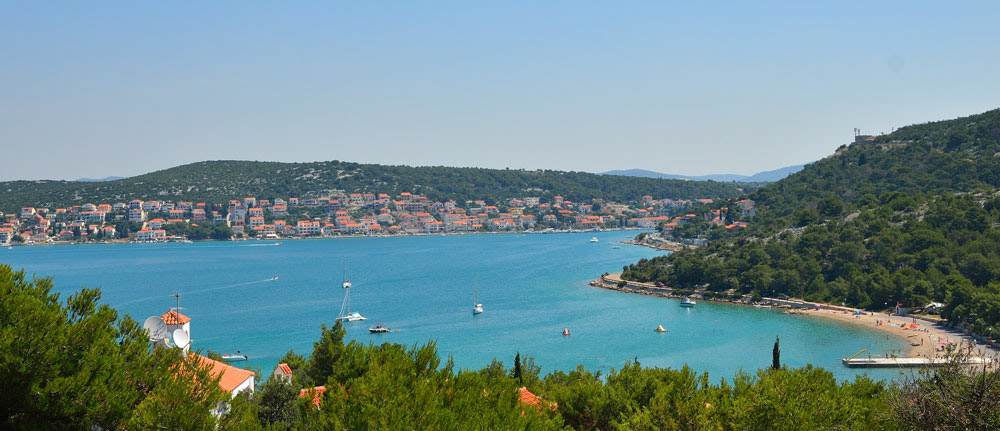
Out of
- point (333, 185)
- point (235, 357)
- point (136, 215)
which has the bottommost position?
point (235, 357)

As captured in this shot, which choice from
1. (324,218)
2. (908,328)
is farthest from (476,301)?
(324,218)

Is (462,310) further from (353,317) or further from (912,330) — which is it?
(912,330)

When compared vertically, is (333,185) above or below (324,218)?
above

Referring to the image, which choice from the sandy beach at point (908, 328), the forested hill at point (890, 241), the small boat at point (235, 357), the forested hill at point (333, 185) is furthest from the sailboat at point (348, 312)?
the forested hill at point (333, 185)

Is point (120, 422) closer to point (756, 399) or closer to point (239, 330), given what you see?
point (756, 399)

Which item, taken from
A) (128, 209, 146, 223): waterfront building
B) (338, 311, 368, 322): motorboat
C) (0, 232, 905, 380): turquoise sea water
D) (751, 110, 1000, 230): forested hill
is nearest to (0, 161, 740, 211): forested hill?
(128, 209, 146, 223): waterfront building

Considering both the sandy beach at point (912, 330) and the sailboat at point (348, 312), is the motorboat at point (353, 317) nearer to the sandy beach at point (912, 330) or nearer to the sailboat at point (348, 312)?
the sailboat at point (348, 312)
